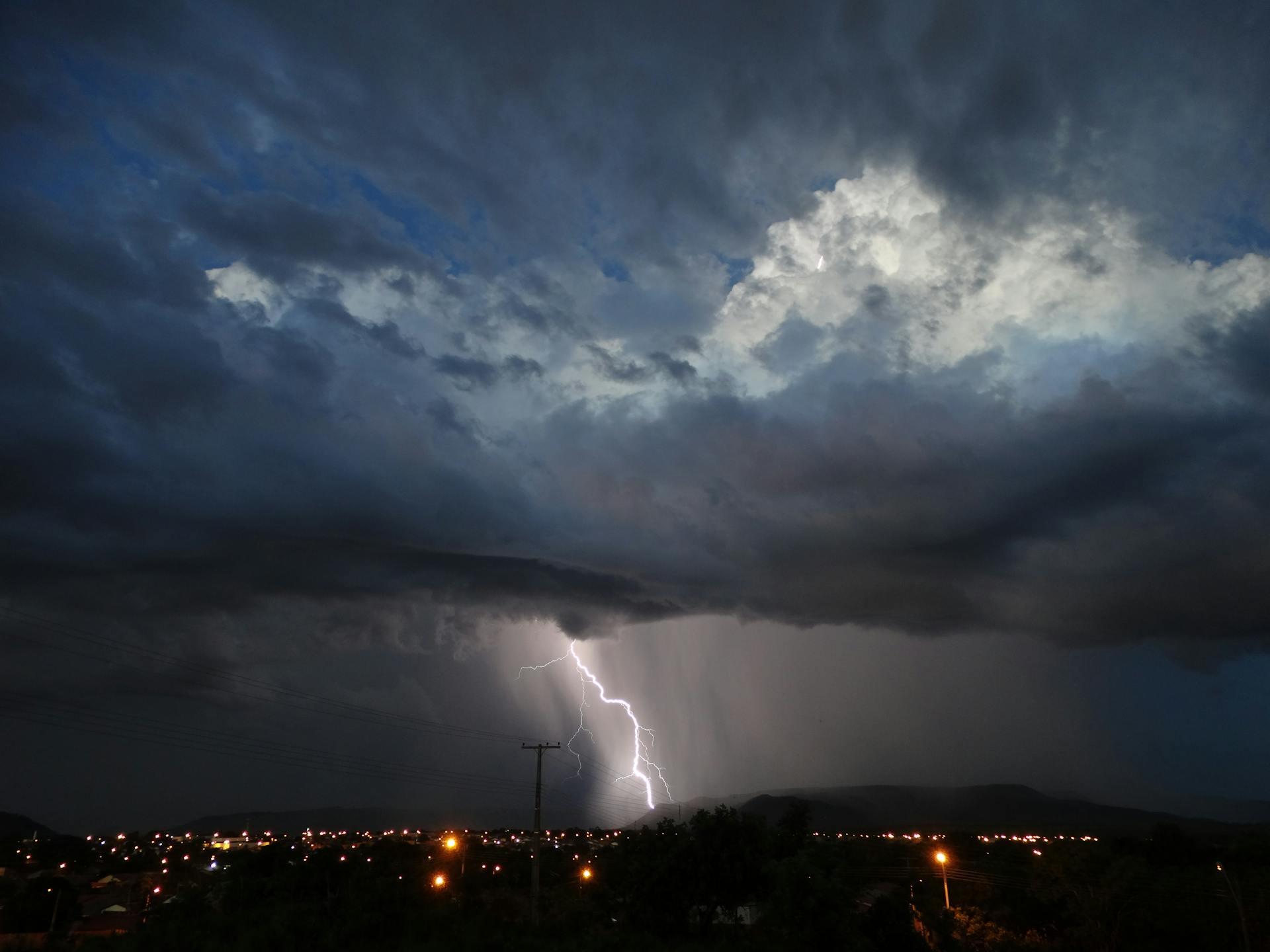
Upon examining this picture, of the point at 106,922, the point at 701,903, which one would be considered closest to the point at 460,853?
the point at 106,922

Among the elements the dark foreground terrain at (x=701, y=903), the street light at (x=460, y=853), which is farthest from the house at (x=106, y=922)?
the street light at (x=460, y=853)

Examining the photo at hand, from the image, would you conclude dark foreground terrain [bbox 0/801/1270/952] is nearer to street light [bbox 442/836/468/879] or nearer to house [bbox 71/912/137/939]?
house [bbox 71/912/137/939]

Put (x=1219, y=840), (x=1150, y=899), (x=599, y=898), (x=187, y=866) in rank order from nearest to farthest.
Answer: (x=1150, y=899), (x=599, y=898), (x=187, y=866), (x=1219, y=840)

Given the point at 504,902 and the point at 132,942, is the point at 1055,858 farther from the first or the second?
the point at 132,942

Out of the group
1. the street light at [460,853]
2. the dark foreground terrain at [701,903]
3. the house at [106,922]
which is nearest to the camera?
the dark foreground terrain at [701,903]

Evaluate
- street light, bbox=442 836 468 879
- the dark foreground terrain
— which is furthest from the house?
street light, bbox=442 836 468 879

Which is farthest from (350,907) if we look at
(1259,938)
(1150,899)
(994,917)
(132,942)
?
(1259,938)

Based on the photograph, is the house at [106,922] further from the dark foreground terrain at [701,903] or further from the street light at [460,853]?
the street light at [460,853]

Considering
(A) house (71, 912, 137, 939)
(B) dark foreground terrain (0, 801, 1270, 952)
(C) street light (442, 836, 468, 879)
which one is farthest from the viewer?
(C) street light (442, 836, 468, 879)

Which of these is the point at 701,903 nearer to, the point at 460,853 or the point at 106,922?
the point at 106,922

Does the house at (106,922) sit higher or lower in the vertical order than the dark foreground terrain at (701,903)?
lower

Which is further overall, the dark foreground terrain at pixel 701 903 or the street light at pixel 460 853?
the street light at pixel 460 853
